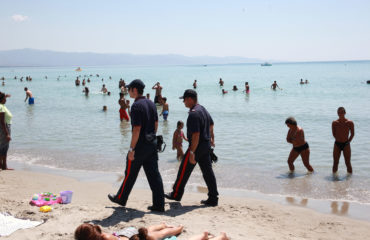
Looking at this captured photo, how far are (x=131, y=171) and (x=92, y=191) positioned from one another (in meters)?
2.48

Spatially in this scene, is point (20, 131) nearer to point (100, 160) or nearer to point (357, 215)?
point (100, 160)

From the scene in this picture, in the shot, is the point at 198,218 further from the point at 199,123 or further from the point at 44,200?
the point at 44,200

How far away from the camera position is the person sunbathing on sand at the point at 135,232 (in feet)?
12.5

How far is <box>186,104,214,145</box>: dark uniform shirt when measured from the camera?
549cm

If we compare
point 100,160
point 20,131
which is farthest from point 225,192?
point 20,131

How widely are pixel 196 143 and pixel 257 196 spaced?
2.47m

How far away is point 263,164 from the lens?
9.87m

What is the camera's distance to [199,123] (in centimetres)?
552

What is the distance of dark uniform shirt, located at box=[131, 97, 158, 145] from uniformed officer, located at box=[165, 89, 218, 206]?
606mm

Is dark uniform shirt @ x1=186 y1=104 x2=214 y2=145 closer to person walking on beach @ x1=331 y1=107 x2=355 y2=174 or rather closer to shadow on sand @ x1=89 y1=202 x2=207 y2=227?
shadow on sand @ x1=89 y1=202 x2=207 y2=227

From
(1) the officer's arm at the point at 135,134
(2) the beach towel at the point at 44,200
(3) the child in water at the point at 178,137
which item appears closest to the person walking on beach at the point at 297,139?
(3) the child in water at the point at 178,137

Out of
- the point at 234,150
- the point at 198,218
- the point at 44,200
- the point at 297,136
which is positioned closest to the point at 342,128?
the point at 297,136

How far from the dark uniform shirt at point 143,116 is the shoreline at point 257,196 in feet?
8.78

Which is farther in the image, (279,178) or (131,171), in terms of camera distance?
(279,178)
